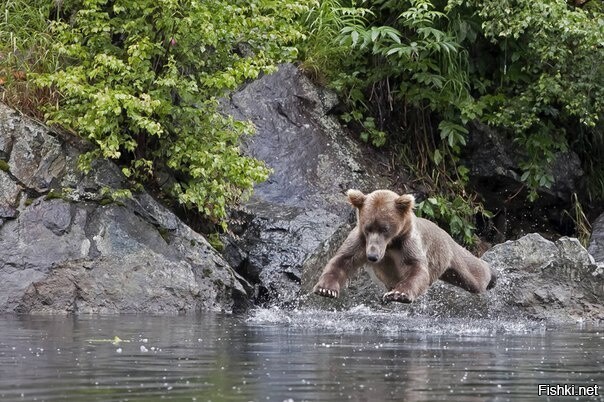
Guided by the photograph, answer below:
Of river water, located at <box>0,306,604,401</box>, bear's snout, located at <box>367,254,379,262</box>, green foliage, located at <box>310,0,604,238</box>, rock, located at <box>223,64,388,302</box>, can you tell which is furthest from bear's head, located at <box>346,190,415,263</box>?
green foliage, located at <box>310,0,604,238</box>

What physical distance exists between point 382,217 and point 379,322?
97cm

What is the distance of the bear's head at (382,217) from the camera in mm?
10133

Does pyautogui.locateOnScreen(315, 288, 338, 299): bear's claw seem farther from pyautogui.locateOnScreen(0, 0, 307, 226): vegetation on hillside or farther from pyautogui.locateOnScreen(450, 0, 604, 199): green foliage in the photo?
pyautogui.locateOnScreen(450, 0, 604, 199): green foliage

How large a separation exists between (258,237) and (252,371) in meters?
7.42

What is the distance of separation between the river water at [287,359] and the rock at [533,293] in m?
1.52

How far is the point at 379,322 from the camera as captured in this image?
1038 centimetres

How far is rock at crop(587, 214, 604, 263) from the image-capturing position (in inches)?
569

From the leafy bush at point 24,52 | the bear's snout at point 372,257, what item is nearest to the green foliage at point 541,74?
the leafy bush at point 24,52

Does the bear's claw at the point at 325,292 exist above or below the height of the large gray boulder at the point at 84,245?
below

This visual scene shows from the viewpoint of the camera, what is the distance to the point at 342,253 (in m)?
10.3

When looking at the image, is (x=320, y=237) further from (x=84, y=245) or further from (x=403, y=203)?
(x=403, y=203)

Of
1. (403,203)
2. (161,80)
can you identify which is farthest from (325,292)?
(161,80)

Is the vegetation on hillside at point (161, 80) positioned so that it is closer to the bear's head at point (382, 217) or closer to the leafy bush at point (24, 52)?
the leafy bush at point (24, 52)

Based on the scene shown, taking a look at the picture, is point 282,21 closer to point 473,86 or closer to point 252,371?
point 473,86
